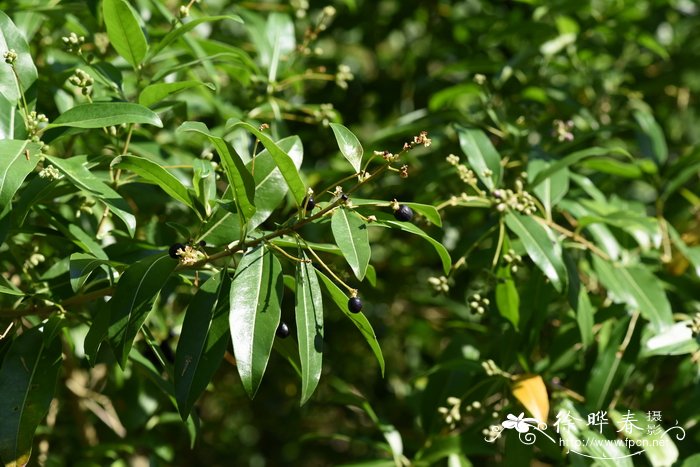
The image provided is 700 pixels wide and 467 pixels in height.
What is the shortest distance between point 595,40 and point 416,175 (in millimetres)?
1190

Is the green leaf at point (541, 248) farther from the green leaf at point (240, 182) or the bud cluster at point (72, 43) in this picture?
the bud cluster at point (72, 43)

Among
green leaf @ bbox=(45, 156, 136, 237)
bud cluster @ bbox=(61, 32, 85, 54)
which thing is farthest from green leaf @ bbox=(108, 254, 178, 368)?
bud cluster @ bbox=(61, 32, 85, 54)

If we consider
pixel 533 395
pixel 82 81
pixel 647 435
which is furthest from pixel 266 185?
pixel 647 435

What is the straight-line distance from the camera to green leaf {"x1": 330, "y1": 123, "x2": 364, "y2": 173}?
1351mm

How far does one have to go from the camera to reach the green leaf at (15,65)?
151 centimetres

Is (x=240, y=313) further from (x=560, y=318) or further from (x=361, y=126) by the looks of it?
(x=361, y=126)

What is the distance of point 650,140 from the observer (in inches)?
94.7

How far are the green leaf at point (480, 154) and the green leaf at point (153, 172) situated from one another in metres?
0.73

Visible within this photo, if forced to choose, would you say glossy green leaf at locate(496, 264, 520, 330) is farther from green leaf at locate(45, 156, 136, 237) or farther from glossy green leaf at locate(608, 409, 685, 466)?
green leaf at locate(45, 156, 136, 237)

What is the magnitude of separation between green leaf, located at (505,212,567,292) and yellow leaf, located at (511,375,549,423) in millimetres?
270

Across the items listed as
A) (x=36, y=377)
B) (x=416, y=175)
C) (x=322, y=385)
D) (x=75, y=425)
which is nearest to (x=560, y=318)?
(x=416, y=175)

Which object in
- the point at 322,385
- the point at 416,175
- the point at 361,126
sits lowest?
the point at 322,385

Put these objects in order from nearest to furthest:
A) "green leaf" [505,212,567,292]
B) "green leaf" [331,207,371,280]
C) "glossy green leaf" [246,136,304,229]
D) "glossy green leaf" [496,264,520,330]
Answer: "green leaf" [331,207,371,280], "glossy green leaf" [246,136,304,229], "green leaf" [505,212,567,292], "glossy green leaf" [496,264,520,330]

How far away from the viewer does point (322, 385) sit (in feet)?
9.36
